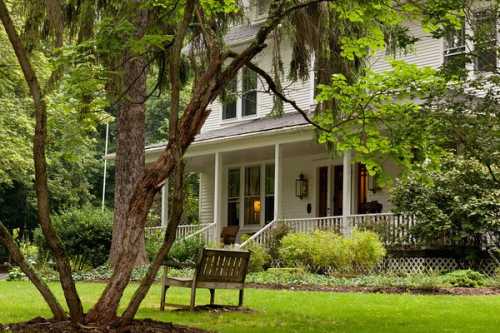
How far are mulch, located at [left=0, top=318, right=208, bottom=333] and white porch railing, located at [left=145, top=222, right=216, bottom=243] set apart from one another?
608 inches

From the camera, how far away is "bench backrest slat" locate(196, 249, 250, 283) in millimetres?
10414

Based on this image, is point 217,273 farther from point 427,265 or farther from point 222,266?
point 427,265

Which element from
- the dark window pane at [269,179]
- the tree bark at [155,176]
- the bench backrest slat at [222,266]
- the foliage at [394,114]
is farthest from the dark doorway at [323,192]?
the tree bark at [155,176]

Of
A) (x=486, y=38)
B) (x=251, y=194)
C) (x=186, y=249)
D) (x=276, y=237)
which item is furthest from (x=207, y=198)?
(x=486, y=38)

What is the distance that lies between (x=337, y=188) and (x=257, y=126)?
291 centimetres

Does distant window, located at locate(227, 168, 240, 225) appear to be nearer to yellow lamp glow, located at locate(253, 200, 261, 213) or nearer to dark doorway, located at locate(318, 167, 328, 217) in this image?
yellow lamp glow, located at locate(253, 200, 261, 213)

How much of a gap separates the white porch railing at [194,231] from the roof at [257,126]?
2.67 meters

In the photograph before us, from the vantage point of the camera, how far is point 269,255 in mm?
19188

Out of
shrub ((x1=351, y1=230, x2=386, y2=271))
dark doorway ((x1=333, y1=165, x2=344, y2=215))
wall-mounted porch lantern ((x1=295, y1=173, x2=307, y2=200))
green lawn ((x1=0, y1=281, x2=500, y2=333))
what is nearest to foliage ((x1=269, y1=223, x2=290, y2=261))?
dark doorway ((x1=333, y1=165, x2=344, y2=215))

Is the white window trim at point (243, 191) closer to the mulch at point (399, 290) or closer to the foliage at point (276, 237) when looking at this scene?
the foliage at point (276, 237)

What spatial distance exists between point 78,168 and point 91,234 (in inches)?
686

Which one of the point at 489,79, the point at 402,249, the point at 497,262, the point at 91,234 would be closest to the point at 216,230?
the point at 91,234

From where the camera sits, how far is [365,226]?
61.2 feet

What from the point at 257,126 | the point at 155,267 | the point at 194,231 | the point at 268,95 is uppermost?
the point at 268,95
